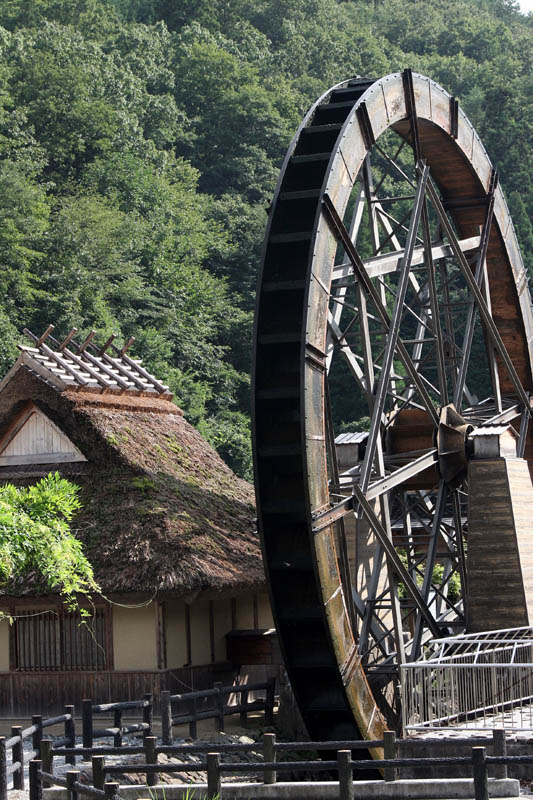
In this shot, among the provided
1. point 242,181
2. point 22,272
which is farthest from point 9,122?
point 242,181

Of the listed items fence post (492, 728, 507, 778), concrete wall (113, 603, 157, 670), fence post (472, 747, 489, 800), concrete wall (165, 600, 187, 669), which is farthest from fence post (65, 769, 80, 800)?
concrete wall (165, 600, 187, 669)

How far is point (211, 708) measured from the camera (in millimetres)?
19266

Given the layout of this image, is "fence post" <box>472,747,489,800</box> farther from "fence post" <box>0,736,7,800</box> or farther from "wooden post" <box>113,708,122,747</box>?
"wooden post" <box>113,708,122,747</box>

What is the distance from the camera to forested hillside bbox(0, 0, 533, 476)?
44375 mm

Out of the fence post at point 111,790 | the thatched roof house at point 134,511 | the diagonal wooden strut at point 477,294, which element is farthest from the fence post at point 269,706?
the fence post at point 111,790

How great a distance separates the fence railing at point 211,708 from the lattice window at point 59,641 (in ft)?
5.09

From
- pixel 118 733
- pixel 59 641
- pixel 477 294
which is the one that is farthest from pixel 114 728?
pixel 477 294

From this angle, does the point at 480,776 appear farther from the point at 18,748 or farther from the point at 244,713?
the point at 244,713

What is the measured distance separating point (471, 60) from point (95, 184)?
33.7 metres

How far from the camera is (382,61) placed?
74125mm

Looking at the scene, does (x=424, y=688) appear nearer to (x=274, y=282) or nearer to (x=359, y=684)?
(x=359, y=684)

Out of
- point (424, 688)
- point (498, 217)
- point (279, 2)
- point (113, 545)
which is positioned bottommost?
point (424, 688)

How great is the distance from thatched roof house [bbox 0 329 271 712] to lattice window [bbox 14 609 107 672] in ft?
0.12

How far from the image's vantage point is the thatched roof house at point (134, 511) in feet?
60.7
